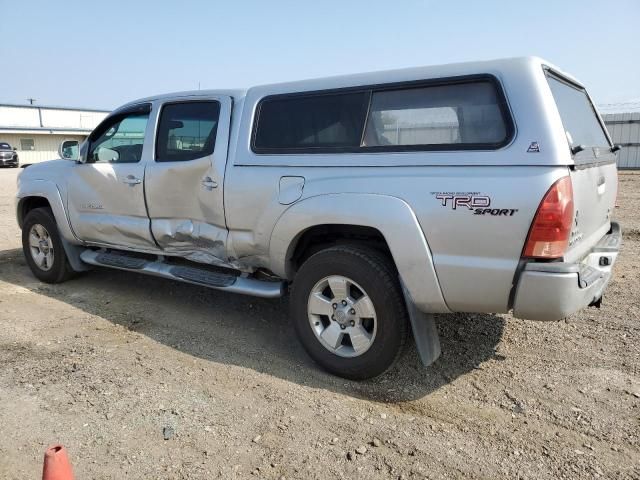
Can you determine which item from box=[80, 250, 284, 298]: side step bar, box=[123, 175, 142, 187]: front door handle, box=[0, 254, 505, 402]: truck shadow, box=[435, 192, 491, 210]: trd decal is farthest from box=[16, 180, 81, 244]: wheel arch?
box=[435, 192, 491, 210]: trd decal

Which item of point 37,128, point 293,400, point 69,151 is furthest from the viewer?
point 37,128

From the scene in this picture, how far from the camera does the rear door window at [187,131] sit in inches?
172

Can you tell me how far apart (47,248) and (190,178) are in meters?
2.59

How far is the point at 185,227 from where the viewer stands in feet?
14.8

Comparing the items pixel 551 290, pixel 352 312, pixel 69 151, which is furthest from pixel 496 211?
pixel 69 151

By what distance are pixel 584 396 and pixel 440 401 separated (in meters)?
0.93

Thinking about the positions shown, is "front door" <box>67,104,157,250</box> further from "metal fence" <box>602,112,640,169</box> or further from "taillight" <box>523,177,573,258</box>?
"metal fence" <box>602,112,640,169</box>

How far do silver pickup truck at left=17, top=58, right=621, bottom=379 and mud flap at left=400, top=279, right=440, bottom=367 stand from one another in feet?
0.04

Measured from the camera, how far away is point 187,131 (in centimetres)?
461

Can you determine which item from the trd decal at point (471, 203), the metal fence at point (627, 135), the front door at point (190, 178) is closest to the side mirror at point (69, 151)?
the front door at point (190, 178)

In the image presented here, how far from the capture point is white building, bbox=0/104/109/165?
4008cm

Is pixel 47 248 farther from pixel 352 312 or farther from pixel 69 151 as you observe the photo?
pixel 352 312

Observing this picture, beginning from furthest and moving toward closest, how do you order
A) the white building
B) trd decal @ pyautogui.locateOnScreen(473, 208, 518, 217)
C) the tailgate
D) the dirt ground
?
the white building → the tailgate → trd decal @ pyautogui.locateOnScreen(473, 208, 518, 217) → the dirt ground

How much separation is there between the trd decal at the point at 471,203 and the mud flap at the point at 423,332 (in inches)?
24.2
